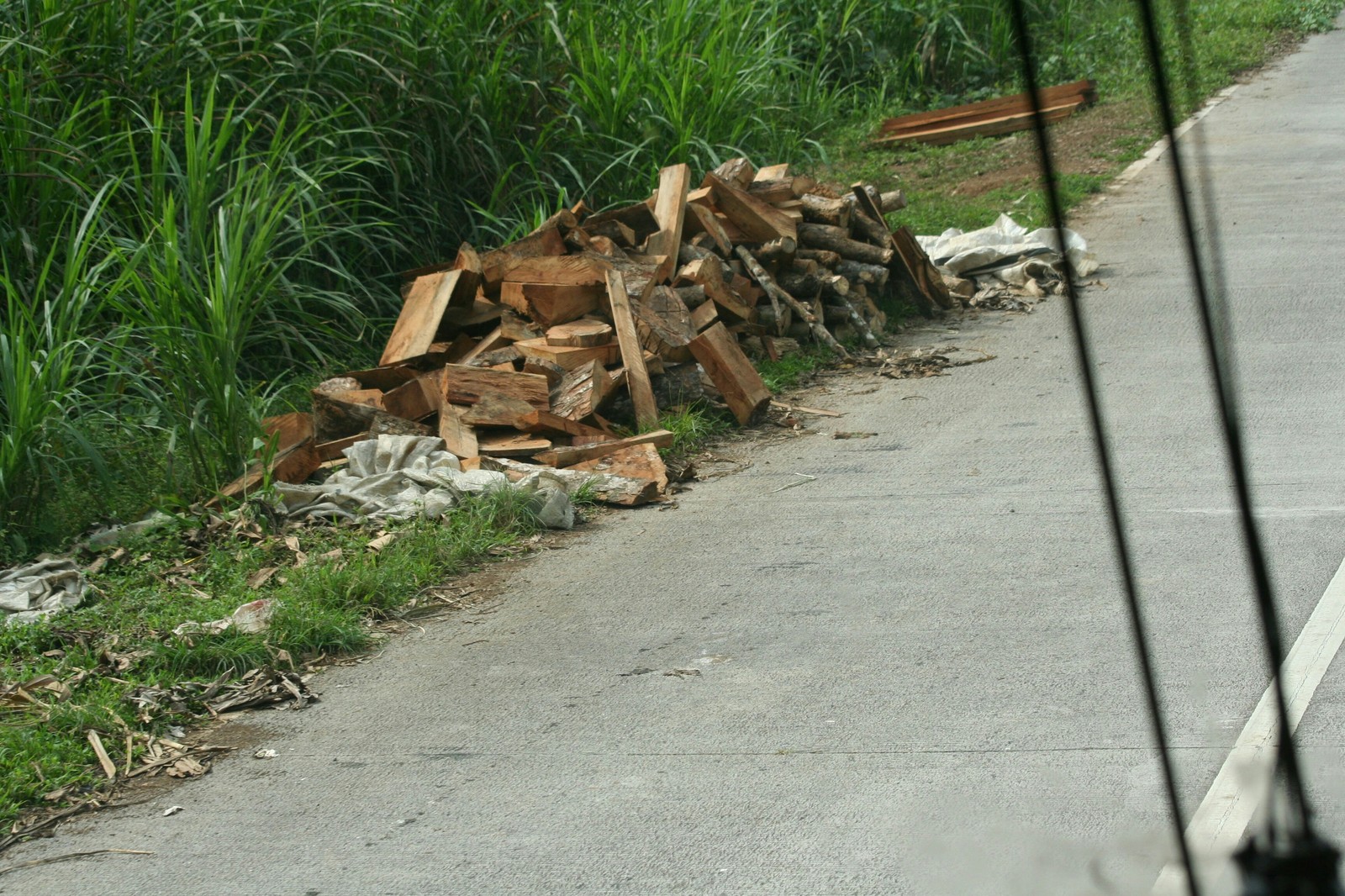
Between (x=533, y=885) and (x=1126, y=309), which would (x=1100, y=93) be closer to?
(x=1126, y=309)

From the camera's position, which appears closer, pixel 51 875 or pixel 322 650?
pixel 51 875

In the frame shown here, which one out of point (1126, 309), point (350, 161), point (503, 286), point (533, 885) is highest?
point (350, 161)

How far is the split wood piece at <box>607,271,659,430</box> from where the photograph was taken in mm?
7410

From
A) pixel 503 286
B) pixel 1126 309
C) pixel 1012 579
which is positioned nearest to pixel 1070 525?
pixel 1012 579

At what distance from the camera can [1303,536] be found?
5.20 metres

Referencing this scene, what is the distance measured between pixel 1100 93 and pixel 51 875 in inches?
649

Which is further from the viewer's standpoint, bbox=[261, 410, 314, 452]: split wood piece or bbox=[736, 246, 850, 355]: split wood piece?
bbox=[736, 246, 850, 355]: split wood piece

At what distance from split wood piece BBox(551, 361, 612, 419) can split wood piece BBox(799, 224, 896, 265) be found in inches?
111

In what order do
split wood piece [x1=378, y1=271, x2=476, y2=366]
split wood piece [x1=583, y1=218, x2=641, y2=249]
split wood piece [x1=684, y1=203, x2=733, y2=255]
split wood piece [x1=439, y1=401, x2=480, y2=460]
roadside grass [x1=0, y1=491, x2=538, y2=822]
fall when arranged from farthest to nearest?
split wood piece [x1=684, y1=203, x2=733, y2=255] < split wood piece [x1=583, y1=218, x2=641, y2=249] < split wood piece [x1=378, y1=271, x2=476, y2=366] < split wood piece [x1=439, y1=401, x2=480, y2=460] < roadside grass [x1=0, y1=491, x2=538, y2=822]

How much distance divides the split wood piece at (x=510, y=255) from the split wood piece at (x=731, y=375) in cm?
122

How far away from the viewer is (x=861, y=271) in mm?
9656

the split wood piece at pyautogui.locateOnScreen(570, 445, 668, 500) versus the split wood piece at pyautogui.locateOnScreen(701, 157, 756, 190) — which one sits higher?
the split wood piece at pyautogui.locateOnScreen(701, 157, 756, 190)

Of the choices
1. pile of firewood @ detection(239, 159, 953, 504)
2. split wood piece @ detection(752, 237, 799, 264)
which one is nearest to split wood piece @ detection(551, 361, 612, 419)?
pile of firewood @ detection(239, 159, 953, 504)

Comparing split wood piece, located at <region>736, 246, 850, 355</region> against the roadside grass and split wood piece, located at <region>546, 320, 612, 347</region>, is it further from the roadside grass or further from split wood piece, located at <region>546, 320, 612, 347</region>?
the roadside grass
